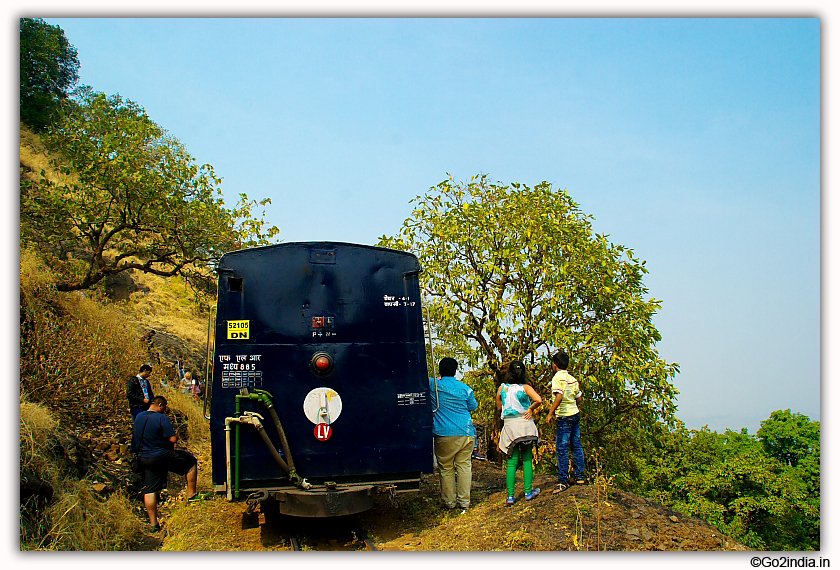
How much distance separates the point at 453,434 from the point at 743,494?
10.8 metres

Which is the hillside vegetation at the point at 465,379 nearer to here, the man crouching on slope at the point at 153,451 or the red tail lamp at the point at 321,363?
the man crouching on slope at the point at 153,451

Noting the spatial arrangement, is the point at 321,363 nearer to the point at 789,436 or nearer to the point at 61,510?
the point at 61,510

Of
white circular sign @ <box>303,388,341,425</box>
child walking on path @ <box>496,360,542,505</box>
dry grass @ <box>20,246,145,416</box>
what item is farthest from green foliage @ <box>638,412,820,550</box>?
dry grass @ <box>20,246,145,416</box>

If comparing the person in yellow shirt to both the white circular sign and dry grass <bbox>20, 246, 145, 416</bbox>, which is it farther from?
dry grass <bbox>20, 246, 145, 416</bbox>

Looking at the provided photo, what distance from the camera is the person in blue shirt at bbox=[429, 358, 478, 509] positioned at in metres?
8.66

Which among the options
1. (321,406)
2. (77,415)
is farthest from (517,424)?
(77,415)

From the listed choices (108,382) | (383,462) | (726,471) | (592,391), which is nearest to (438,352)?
(592,391)

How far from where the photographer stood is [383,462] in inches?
298

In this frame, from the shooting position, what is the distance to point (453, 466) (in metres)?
8.80

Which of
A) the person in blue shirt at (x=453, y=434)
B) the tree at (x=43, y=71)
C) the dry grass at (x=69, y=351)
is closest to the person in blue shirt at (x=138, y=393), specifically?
→ the dry grass at (x=69, y=351)

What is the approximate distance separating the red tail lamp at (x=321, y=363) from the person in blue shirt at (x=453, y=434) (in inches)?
71.7

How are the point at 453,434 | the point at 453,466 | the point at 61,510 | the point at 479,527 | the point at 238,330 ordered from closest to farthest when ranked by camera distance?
the point at 238,330 < the point at 61,510 < the point at 479,527 < the point at 453,434 < the point at 453,466

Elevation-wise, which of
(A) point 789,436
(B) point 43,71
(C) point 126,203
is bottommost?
(A) point 789,436

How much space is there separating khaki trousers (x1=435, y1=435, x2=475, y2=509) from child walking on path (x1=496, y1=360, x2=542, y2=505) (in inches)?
25.2
